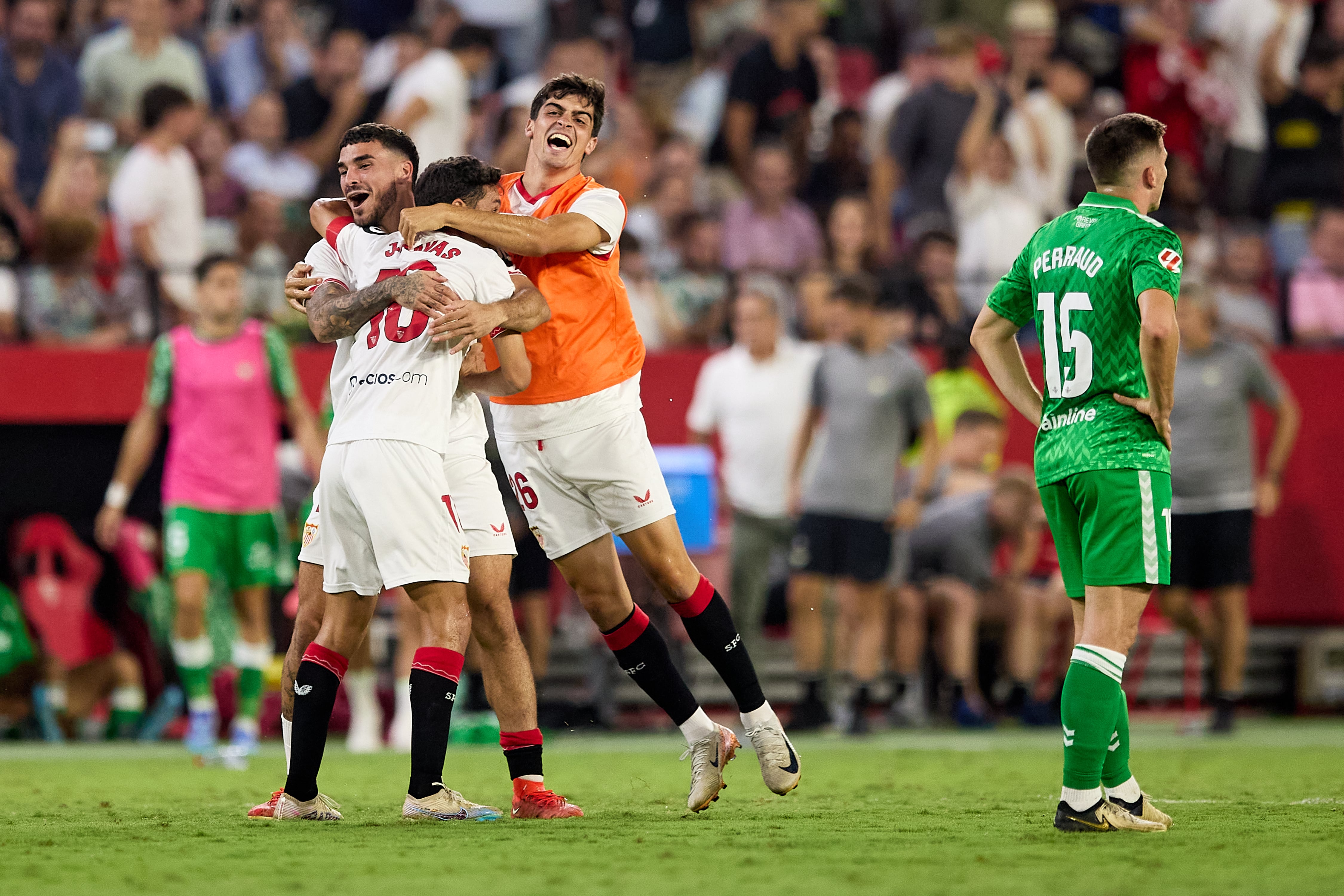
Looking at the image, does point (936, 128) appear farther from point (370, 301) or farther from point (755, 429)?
point (370, 301)

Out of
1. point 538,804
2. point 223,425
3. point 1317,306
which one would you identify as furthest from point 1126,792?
point 1317,306

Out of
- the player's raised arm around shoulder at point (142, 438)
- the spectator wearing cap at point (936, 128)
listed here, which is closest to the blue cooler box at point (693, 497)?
the spectator wearing cap at point (936, 128)

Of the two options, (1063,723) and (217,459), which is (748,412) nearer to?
(217,459)

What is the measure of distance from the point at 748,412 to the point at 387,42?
5.52 m

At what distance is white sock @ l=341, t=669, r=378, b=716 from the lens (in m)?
10.9

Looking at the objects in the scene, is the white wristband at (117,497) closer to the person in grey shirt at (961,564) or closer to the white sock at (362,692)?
the white sock at (362,692)

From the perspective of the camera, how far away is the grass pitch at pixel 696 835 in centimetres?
457

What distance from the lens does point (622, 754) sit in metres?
A: 9.98

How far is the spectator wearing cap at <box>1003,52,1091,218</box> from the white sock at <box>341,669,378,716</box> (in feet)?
21.2

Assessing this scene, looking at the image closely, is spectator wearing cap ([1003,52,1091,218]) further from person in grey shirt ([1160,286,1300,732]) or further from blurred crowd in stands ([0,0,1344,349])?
person in grey shirt ([1160,286,1300,732])

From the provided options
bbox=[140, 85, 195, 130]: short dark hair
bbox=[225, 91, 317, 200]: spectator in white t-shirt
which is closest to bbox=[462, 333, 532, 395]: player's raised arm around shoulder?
bbox=[140, 85, 195, 130]: short dark hair

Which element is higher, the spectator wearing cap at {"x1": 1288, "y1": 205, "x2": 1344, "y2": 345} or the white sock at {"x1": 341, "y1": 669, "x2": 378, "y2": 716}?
the spectator wearing cap at {"x1": 1288, "y1": 205, "x2": 1344, "y2": 345}

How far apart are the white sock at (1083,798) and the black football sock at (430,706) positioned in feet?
6.67

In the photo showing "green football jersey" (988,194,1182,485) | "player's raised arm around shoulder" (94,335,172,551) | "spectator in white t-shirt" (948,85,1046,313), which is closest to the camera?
"green football jersey" (988,194,1182,485)
